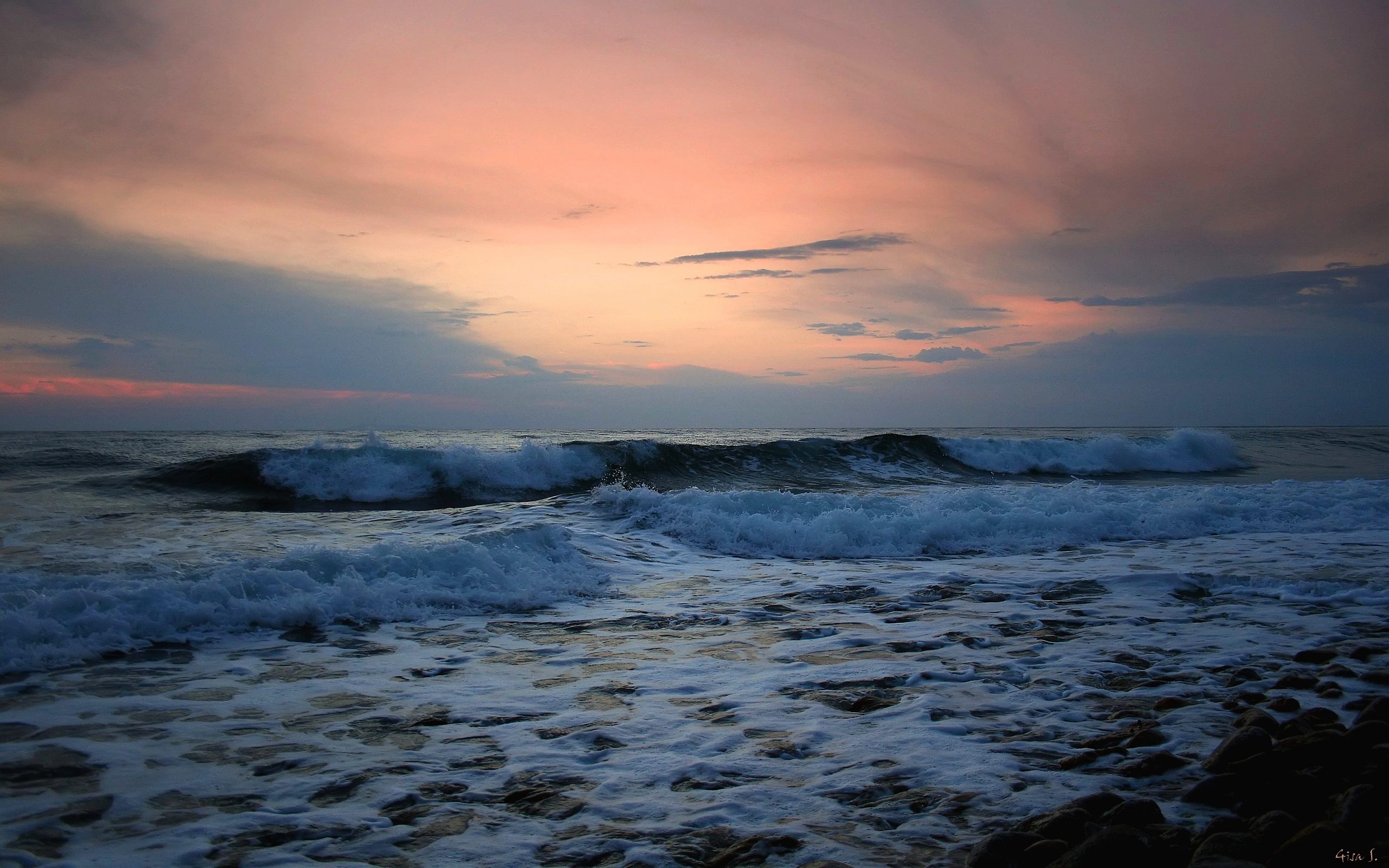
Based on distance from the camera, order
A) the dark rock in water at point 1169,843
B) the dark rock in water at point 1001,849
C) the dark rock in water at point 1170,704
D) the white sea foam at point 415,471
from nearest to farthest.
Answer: the dark rock in water at point 1169,843 < the dark rock in water at point 1001,849 < the dark rock in water at point 1170,704 < the white sea foam at point 415,471

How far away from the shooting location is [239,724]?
415 cm

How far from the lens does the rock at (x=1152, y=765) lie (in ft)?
10.9

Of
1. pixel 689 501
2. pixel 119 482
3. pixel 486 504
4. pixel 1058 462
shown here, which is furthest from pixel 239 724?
pixel 1058 462

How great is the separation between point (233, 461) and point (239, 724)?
51.7ft

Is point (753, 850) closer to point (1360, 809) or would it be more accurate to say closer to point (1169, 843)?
point (1169, 843)

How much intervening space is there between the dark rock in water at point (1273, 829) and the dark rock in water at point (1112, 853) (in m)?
0.44

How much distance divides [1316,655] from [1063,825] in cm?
392

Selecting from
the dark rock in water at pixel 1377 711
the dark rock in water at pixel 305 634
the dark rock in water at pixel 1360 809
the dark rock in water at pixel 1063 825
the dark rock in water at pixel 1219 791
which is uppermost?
the dark rock in water at pixel 1360 809

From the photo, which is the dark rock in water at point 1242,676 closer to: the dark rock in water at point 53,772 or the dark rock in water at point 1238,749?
the dark rock in water at point 1238,749

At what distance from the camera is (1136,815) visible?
2.85m

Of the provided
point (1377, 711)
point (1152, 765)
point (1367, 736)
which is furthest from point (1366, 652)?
point (1152, 765)

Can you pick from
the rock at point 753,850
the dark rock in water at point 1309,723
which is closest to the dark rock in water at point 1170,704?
the dark rock in water at point 1309,723

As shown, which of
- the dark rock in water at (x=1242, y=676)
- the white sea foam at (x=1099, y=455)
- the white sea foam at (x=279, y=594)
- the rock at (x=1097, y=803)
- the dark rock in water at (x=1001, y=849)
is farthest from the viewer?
the white sea foam at (x=1099, y=455)

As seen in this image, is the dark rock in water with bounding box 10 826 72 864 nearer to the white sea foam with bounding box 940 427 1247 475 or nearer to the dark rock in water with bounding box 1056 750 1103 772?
the dark rock in water with bounding box 1056 750 1103 772
